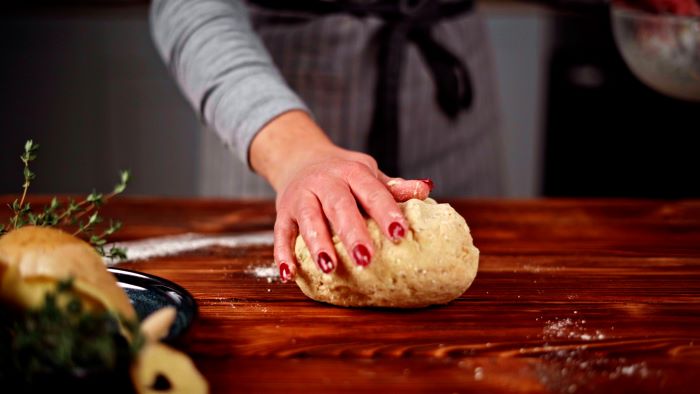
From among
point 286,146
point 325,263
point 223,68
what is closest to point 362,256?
point 325,263

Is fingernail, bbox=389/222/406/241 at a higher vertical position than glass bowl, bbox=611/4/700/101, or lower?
lower

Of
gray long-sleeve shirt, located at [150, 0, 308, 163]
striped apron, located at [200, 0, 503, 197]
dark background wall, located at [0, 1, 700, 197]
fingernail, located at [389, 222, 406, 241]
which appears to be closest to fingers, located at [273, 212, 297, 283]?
fingernail, located at [389, 222, 406, 241]

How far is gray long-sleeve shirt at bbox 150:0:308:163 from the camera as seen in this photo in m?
1.24

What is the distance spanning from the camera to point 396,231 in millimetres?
854

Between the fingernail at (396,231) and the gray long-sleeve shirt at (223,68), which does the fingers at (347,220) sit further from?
the gray long-sleeve shirt at (223,68)

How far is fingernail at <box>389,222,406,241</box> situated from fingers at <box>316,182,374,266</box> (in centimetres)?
3

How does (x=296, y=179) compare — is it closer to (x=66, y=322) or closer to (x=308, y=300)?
(x=308, y=300)

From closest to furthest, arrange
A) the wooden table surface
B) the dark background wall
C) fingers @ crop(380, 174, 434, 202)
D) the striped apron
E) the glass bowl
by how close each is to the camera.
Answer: the wooden table surface, fingers @ crop(380, 174, 434, 202), the glass bowl, the striped apron, the dark background wall

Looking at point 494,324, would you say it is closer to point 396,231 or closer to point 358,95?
point 396,231

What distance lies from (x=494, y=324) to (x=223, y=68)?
675 mm

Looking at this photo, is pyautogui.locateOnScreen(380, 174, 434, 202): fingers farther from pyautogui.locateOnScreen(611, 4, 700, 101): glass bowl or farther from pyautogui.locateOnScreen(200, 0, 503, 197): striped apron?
pyautogui.locateOnScreen(200, 0, 503, 197): striped apron

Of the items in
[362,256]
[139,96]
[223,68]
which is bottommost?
[139,96]

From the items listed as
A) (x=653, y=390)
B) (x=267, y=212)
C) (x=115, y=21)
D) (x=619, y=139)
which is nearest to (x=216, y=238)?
(x=267, y=212)

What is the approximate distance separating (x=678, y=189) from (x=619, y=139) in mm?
226
